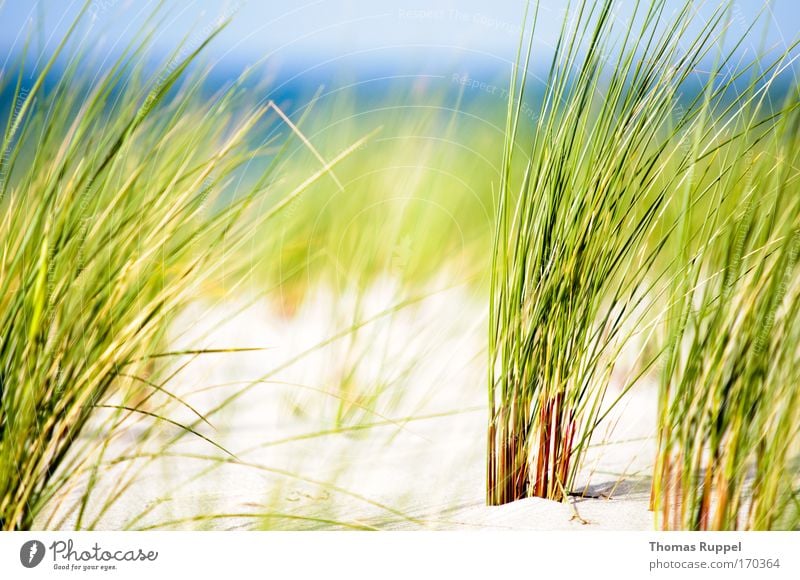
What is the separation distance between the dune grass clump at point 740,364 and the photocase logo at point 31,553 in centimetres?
137

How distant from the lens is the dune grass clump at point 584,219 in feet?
4.50

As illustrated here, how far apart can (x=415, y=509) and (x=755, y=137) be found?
1178 mm

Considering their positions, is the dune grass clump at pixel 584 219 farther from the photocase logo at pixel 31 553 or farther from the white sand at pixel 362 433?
the photocase logo at pixel 31 553

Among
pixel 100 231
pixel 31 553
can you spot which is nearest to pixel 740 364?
pixel 100 231

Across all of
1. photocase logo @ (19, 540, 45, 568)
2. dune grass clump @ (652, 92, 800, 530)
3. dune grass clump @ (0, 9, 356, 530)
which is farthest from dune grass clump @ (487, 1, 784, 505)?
photocase logo @ (19, 540, 45, 568)

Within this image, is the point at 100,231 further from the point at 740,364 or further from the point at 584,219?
the point at 740,364

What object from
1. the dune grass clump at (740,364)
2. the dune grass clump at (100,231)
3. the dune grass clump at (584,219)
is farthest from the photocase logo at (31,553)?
the dune grass clump at (740,364)

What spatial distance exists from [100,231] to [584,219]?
3.31 ft

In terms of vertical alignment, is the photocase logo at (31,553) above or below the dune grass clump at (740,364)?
below

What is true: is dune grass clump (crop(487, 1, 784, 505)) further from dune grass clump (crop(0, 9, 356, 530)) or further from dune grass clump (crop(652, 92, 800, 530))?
dune grass clump (crop(0, 9, 356, 530))

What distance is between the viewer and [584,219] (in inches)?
53.6

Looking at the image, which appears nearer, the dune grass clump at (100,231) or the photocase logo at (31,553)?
the dune grass clump at (100,231)

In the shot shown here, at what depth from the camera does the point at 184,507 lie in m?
1.52

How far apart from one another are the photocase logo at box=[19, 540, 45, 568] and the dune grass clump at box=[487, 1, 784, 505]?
1.01 meters
